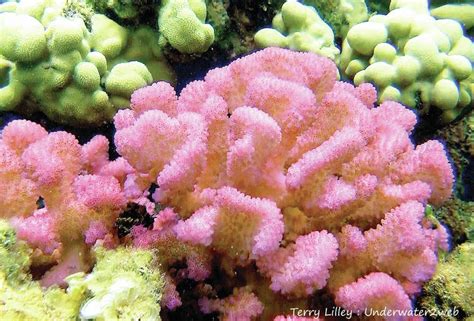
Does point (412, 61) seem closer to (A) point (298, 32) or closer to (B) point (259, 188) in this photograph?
(A) point (298, 32)

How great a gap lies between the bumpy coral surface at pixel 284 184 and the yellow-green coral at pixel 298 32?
0.89m

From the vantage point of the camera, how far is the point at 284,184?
4.87 ft

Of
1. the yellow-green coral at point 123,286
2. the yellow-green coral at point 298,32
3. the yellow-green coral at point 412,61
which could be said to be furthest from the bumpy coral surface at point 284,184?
the yellow-green coral at point 412,61

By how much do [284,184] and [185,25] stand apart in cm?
108

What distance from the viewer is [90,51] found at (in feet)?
7.43

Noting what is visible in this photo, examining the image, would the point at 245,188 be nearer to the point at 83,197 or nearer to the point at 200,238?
the point at 200,238

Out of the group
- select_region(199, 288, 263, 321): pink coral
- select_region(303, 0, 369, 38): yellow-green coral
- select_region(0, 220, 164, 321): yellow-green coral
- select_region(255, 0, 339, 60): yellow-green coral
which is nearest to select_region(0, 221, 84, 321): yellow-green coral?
select_region(0, 220, 164, 321): yellow-green coral

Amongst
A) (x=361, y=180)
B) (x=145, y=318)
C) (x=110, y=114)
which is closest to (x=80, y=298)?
(x=145, y=318)

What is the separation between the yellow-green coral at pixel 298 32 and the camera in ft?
8.18

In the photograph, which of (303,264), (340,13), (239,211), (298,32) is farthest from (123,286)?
(340,13)

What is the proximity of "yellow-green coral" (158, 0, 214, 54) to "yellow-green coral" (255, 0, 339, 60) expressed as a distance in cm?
42

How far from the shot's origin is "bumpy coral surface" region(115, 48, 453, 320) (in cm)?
133

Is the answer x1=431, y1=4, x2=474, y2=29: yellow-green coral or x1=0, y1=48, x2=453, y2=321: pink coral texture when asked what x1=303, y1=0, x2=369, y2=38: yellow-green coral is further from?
x1=0, y1=48, x2=453, y2=321: pink coral texture

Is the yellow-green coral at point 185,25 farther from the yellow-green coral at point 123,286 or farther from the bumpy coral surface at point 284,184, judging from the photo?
the yellow-green coral at point 123,286
